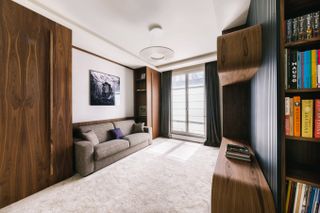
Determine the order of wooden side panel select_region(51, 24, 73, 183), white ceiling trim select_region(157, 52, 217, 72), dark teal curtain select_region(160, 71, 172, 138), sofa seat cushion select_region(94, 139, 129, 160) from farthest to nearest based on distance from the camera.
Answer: dark teal curtain select_region(160, 71, 172, 138) < white ceiling trim select_region(157, 52, 217, 72) < sofa seat cushion select_region(94, 139, 129, 160) < wooden side panel select_region(51, 24, 73, 183)

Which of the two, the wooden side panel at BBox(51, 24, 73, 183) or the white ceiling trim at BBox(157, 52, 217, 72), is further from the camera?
the white ceiling trim at BBox(157, 52, 217, 72)

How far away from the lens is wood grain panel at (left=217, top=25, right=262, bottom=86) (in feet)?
3.86

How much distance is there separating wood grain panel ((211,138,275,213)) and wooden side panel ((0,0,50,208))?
2.40m

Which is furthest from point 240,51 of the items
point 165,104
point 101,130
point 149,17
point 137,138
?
point 165,104

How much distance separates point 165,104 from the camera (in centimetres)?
488

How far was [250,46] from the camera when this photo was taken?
1.19 m

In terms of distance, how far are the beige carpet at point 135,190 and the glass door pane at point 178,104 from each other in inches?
80.3

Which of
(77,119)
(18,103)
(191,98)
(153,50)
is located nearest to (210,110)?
(191,98)

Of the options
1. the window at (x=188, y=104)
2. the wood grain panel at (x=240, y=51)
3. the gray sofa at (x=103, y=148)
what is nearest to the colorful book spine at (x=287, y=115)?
the wood grain panel at (x=240, y=51)

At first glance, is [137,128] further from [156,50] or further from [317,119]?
[317,119]

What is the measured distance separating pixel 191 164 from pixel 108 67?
11.4 ft

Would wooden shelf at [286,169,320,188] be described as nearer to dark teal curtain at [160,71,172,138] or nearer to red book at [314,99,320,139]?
red book at [314,99,320,139]

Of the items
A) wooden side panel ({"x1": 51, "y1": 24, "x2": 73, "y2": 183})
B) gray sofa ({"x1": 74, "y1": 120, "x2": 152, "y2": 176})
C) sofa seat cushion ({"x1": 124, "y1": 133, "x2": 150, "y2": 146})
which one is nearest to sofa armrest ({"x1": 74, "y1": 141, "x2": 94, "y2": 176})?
gray sofa ({"x1": 74, "y1": 120, "x2": 152, "y2": 176})

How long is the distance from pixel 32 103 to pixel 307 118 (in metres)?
2.96
